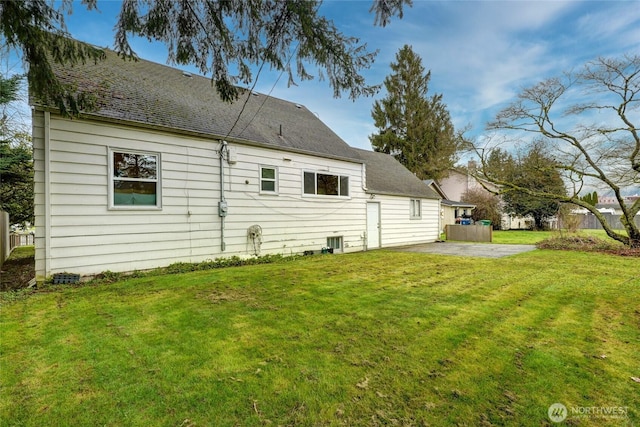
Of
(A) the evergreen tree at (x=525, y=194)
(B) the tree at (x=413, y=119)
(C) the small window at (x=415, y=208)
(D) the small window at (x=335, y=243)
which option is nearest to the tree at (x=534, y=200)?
(A) the evergreen tree at (x=525, y=194)

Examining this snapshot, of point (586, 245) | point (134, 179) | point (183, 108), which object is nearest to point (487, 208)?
point (586, 245)

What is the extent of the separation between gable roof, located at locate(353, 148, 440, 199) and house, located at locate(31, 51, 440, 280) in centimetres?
110

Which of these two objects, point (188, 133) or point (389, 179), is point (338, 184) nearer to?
point (389, 179)

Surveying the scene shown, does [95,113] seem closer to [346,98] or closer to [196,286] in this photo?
[196,286]

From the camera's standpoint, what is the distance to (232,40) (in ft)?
14.9

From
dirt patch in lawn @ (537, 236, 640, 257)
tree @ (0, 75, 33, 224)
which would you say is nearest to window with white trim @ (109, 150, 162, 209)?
tree @ (0, 75, 33, 224)

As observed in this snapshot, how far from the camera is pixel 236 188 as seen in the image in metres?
8.57

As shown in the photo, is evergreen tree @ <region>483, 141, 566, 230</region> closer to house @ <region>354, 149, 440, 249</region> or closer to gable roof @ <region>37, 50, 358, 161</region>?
house @ <region>354, 149, 440, 249</region>

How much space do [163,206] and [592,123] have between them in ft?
48.9

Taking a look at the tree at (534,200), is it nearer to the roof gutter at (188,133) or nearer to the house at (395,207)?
the house at (395,207)

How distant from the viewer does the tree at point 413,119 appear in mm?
30469

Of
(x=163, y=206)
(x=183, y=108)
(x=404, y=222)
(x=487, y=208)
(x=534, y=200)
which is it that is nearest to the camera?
(x=163, y=206)

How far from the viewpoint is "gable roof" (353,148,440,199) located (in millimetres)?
13656

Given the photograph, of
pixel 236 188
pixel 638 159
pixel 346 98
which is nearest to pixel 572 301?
pixel 346 98
